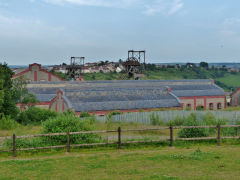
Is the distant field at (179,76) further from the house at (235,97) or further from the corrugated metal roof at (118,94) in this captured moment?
the house at (235,97)

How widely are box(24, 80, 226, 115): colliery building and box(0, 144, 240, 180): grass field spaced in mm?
29209

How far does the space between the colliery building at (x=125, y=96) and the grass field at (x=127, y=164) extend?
29209 mm

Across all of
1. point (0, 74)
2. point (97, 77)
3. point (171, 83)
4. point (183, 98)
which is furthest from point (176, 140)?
point (97, 77)

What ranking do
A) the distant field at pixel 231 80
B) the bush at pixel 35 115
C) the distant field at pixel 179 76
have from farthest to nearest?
the distant field at pixel 231 80 < the distant field at pixel 179 76 < the bush at pixel 35 115

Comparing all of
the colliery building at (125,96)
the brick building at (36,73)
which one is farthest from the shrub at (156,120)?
the brick building at (36,73)

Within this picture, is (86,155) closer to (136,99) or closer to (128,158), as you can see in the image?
(128,158)

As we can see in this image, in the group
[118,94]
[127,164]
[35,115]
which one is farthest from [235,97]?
[127,164]

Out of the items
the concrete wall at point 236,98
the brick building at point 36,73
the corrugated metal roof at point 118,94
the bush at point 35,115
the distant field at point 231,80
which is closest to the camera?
the bush at point 35,115

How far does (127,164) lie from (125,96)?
124 ft

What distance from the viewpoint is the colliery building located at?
156ft

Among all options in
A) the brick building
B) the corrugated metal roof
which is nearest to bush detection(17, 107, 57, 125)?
the corrugated metal roof

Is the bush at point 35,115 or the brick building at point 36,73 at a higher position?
the brick building at point 36,73

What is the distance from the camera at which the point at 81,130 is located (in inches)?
689

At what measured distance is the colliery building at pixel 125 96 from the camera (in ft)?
156
